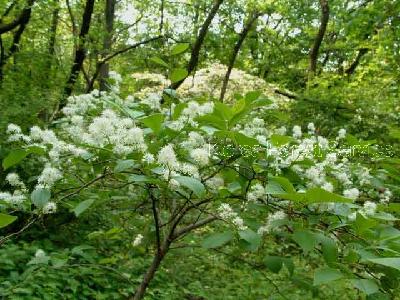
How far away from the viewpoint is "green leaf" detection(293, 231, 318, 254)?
1.32 metres

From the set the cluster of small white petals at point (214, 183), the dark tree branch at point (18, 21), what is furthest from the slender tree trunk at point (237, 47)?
the cluster of small white petals at point (214, 183)

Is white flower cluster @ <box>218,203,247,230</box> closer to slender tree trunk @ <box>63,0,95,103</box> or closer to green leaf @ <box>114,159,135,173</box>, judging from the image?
green leaf @ <box>114,159,135,173</box>

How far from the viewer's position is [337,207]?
1427 mm

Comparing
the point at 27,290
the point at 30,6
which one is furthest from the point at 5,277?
the point at 30,6

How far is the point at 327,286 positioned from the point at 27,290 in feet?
9.32

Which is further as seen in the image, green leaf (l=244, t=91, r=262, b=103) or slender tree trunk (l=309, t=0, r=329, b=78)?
slender tree trunk (l=309, t=0, r=329, b=78)

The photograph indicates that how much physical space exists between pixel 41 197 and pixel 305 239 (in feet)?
2.90

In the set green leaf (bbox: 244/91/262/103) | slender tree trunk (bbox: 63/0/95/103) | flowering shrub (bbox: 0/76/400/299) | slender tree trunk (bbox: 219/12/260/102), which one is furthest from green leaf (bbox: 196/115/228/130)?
slender tree trunk (bbox: 219/12/260/102)

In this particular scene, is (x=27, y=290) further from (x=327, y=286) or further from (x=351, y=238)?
(x=327, y=286)

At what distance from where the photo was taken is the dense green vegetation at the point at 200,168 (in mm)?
1479

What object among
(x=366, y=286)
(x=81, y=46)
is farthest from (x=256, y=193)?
(x=81, y=46)

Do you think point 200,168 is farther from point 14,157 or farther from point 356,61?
point 356,61

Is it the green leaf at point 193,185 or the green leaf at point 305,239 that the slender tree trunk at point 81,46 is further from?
the green leaf at point 305,239

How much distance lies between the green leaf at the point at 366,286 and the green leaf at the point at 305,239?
190mm
